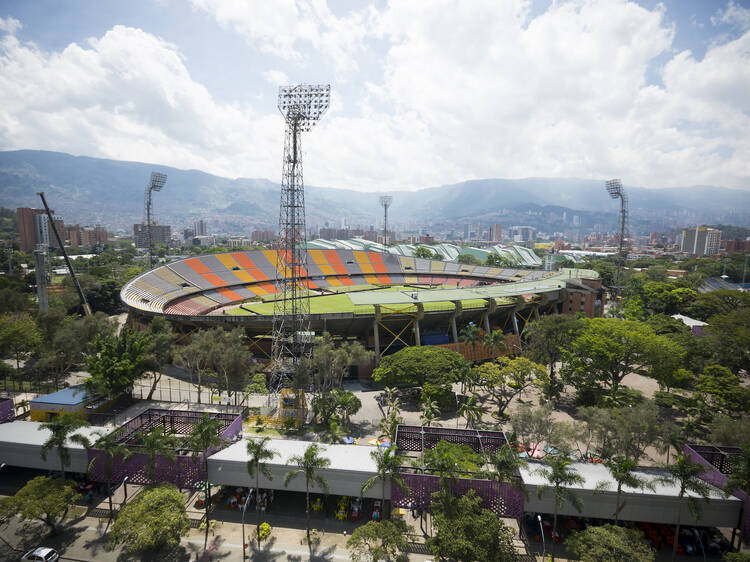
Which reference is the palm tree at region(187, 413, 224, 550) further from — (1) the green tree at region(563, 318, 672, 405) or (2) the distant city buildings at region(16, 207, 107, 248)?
(2) the distant city buildings at region(16, 207, 107, 248)

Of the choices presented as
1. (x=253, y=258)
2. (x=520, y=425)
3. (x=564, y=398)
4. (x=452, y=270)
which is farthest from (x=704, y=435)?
(x=253, y=258)

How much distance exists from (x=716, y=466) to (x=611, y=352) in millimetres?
9247

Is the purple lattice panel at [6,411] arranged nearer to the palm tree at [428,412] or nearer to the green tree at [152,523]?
the green tree at [152,523]

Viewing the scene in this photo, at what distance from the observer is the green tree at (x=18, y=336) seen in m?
29.1

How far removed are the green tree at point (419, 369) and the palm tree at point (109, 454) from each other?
16.1 m

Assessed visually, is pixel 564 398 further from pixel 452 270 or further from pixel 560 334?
pixel 452 270

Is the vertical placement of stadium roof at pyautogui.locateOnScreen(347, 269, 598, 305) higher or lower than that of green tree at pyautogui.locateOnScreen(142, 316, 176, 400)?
higher

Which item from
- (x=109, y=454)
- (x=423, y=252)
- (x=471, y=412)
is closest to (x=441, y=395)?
(x=471, y=412)

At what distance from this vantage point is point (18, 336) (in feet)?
97.0

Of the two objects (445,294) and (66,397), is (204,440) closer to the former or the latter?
(66,397)

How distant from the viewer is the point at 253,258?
62531mm

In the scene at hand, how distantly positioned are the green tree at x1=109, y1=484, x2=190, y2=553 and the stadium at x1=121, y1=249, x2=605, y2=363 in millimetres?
17986

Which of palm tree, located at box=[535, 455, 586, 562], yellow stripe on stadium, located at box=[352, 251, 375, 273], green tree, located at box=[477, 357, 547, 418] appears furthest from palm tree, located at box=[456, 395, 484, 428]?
yellow stripe on stadium, located at box=[352, 251, 375, 273]

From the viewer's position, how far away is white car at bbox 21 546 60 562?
558 inches
